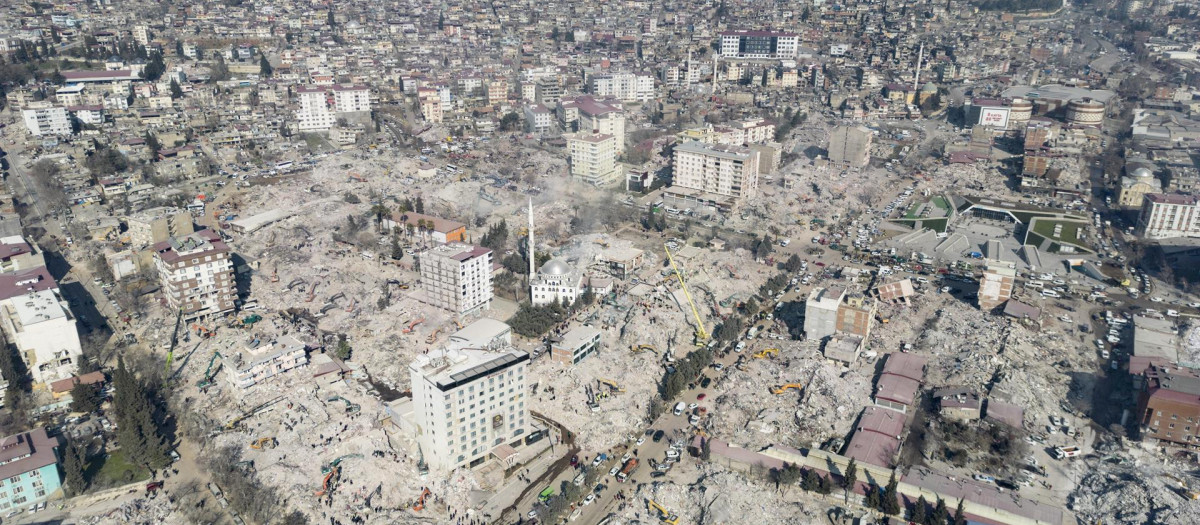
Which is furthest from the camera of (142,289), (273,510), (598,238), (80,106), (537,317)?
(80,106)

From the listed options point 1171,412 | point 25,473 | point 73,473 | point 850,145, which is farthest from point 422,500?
point 850,145

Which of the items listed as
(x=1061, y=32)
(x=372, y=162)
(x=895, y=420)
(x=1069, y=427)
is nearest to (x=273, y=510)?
(x=895, y=420)

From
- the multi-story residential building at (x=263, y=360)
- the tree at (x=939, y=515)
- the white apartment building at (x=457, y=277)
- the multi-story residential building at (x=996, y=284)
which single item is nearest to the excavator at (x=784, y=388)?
the tree at (x=939, y=515)

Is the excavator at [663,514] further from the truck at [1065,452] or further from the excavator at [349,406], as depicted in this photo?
the truck at [1065,452]

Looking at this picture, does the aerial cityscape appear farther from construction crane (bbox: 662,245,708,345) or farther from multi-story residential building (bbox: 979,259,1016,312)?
construction crane (bbox: 662,245,708,345)

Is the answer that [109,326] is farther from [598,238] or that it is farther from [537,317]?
[598,238]

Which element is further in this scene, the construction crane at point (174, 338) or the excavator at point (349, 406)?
the construction crane at point (174, 338)

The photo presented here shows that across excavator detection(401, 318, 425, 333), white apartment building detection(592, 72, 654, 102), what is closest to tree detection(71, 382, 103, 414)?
excavator detection(401, 318, 425, 333)
